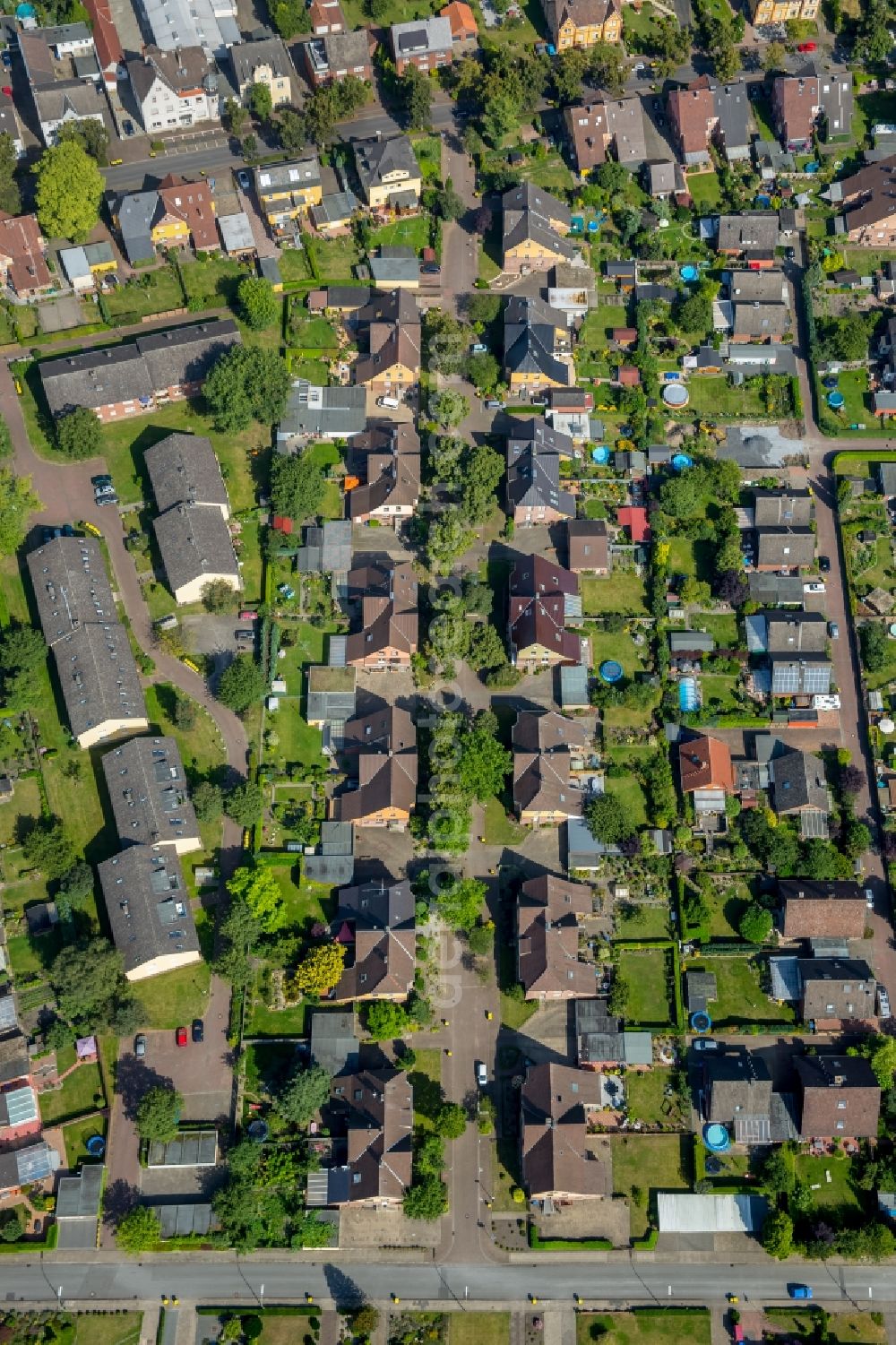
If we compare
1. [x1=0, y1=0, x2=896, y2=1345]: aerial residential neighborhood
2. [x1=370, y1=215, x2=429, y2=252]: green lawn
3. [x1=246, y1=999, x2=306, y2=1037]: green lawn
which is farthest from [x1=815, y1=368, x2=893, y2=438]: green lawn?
[x1=246, y1=999, x2=306, y2=1037]: green lawn

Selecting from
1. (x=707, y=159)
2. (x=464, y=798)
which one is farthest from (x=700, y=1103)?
(x=707, y=159)

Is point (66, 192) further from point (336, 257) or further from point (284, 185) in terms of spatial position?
point (336, 257)

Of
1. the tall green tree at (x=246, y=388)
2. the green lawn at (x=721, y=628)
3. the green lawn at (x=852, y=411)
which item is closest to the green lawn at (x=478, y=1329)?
the green lawn at (x=721, y=628)

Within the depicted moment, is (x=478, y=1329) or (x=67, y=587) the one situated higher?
(x=67, y=587)

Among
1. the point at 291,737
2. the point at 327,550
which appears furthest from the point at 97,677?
the point at 327,550

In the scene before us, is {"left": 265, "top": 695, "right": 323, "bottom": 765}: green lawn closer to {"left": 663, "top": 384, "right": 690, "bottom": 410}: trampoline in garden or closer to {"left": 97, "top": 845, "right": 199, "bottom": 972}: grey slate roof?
{"left": 97, "top": 845, "right": 199, "bottom": 972}: grey slate roof

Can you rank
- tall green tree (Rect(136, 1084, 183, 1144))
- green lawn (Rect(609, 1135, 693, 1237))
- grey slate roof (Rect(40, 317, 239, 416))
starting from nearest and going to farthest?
tall green tree (Rect(136, 1084, 183, 1144)) < green lawn (Rect(609, 1135, 693, 1237)) < grey slate roof (Rect(40, 317, 239, 416))

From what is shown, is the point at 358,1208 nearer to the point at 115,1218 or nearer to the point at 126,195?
the point at 115,1218
